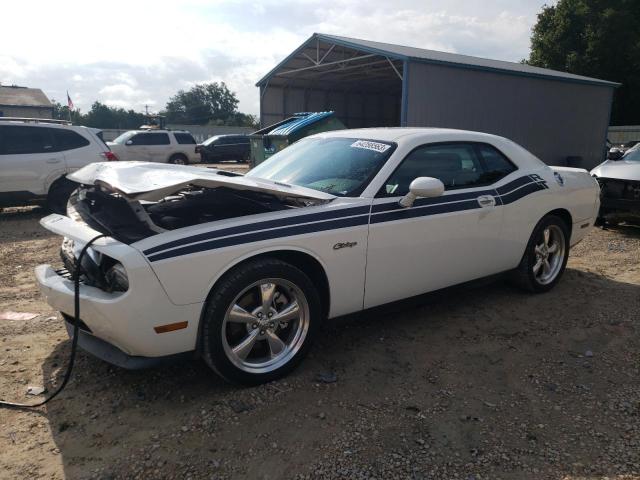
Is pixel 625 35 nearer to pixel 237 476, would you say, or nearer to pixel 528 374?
pixel 528 374

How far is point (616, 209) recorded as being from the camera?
25.3 feet

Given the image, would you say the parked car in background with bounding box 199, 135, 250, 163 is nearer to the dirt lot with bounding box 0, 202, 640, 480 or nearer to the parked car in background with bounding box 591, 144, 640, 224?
the parked car in background with bounding box 591, 144, 640, 224

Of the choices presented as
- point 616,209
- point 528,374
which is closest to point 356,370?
point 528,374

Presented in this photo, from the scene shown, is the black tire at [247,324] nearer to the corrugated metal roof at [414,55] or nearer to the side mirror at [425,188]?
the side mirror at [425,188]

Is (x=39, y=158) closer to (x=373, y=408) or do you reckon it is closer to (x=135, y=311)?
(x=135, y=311)

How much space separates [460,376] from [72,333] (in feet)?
8.47

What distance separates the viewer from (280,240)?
10.0ft

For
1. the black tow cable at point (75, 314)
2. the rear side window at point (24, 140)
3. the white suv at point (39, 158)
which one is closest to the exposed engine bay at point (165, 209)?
the black tow cable at point (75, 314)

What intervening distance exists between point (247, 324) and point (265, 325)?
4.5 inches

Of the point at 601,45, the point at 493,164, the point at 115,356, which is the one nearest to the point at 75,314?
the point at 115,356

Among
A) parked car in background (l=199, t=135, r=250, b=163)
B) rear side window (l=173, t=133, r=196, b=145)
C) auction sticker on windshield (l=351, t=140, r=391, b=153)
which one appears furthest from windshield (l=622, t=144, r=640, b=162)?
parked car in background (l=199, t=135, r=250, b=163)

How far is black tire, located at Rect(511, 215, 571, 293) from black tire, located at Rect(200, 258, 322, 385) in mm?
2414

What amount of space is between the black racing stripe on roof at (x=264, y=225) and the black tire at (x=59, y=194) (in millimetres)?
7196

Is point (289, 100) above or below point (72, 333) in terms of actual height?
above
